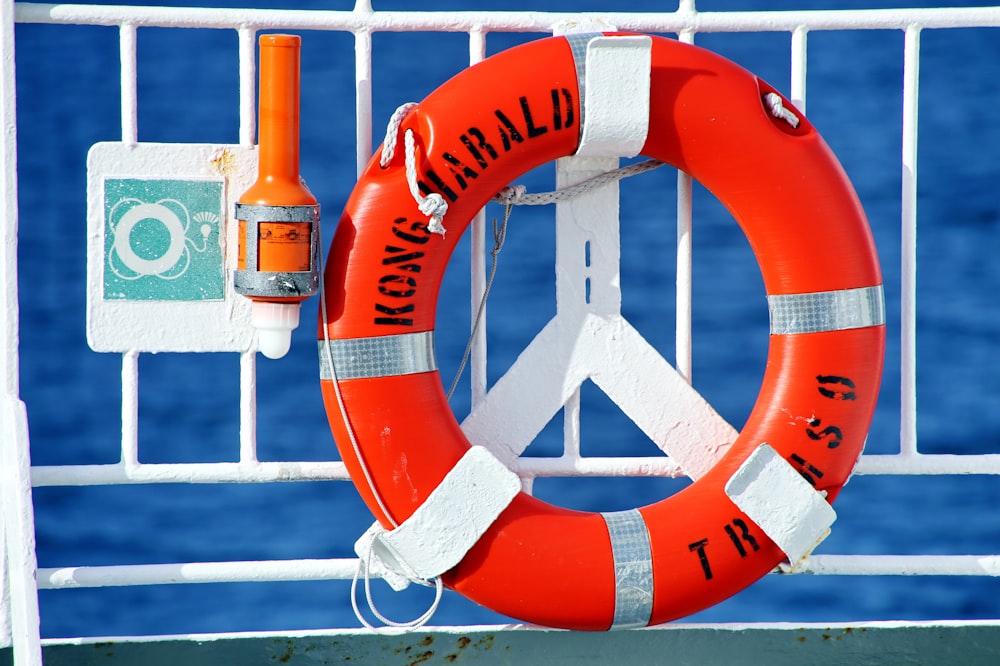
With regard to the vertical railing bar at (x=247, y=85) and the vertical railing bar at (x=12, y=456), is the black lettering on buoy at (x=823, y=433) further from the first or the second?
the vertical railing bar at (x=12, y=456)

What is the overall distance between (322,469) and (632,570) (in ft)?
1.76

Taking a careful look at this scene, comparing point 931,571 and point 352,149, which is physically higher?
point 352,149

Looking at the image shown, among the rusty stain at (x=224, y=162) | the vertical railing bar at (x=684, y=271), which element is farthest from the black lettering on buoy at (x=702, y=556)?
the rusty stain at (x=224, y=162)

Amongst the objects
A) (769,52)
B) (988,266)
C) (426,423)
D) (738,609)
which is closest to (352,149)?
(769,52)

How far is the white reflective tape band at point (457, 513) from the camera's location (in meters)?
1.82

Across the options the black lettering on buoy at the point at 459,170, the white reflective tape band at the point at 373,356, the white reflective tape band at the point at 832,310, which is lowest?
the white reflective tape band at the point at 373,356

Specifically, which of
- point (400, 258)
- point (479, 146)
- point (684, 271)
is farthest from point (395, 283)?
point (684, 271)

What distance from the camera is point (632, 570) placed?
1.84 m

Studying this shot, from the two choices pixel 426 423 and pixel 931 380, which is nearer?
pixel 426 423

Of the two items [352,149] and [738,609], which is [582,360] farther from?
[352,149]

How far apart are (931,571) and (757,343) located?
2455 millimetres

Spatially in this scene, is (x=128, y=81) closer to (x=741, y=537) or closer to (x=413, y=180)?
(x=413, y=180)

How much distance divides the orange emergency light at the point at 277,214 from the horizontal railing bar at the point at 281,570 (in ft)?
1.38

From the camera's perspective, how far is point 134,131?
188cm
